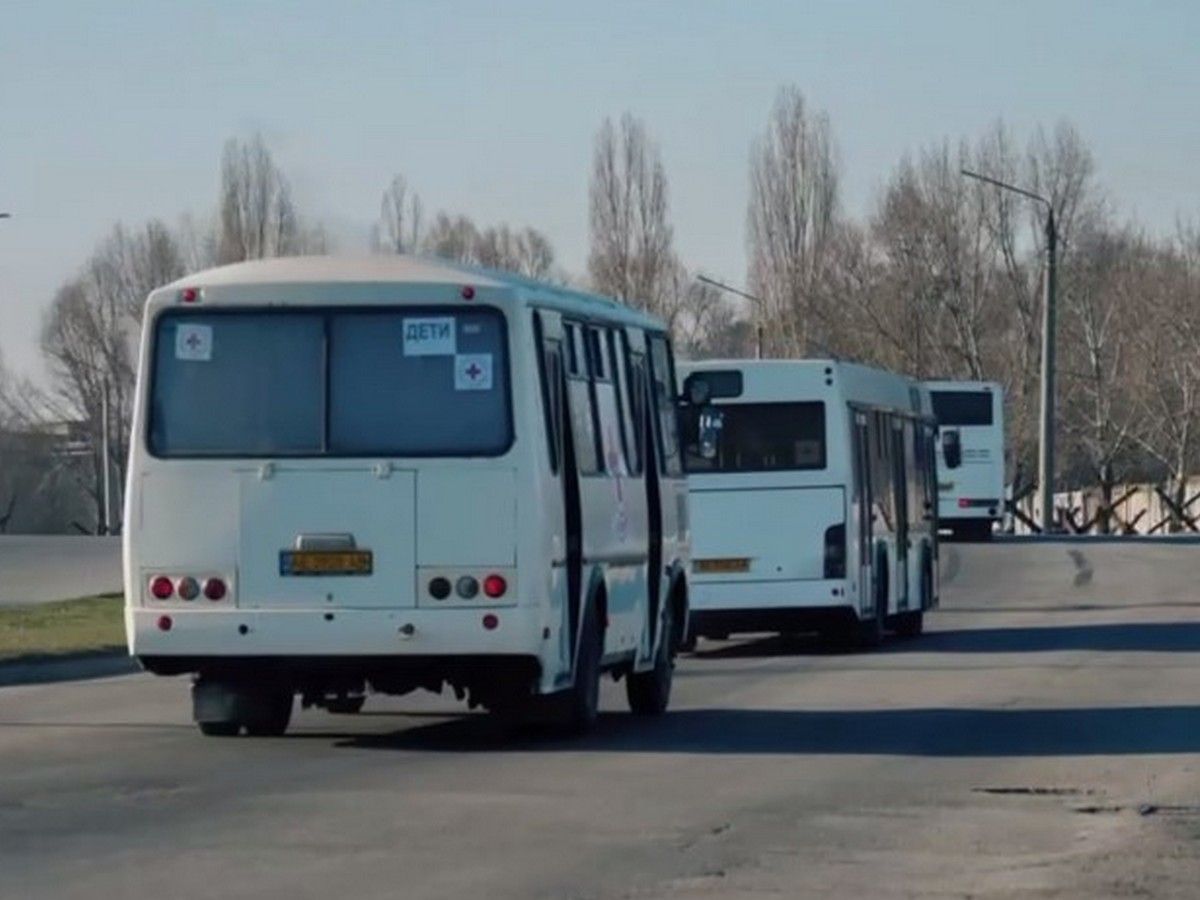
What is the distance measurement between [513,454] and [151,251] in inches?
3013

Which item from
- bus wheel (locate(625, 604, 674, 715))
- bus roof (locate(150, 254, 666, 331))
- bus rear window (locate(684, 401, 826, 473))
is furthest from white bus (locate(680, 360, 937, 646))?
bus roof (locate(150, 254, 666, 331))

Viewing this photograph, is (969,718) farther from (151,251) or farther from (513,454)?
(151,251)

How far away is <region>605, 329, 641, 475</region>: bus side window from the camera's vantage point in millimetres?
20344

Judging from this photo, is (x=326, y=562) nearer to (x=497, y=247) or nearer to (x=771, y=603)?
(x=771, y=603)

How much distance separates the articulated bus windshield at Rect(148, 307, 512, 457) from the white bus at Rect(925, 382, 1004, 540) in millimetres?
46263

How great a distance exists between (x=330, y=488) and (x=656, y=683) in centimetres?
426

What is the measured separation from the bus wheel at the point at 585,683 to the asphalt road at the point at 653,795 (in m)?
0.22

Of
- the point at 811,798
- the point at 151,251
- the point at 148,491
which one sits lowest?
the point at 811,798

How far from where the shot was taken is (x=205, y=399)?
58.7ft

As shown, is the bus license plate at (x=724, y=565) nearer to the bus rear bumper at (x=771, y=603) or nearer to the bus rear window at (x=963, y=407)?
the bus rear bumper at (x=771, y=603)

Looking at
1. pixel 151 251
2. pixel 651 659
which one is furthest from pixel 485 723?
pixel 151 251

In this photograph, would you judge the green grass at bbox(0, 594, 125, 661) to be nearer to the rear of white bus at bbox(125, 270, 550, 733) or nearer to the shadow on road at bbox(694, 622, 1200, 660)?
the shadow on road at bbox(694, 622, 1200, 660)

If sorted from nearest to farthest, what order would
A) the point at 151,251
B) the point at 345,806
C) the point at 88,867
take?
the point at 88,867, the point at 345,806, the point at 151,251

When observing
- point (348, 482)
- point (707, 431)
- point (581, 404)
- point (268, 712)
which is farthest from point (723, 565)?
point (348, 482)
